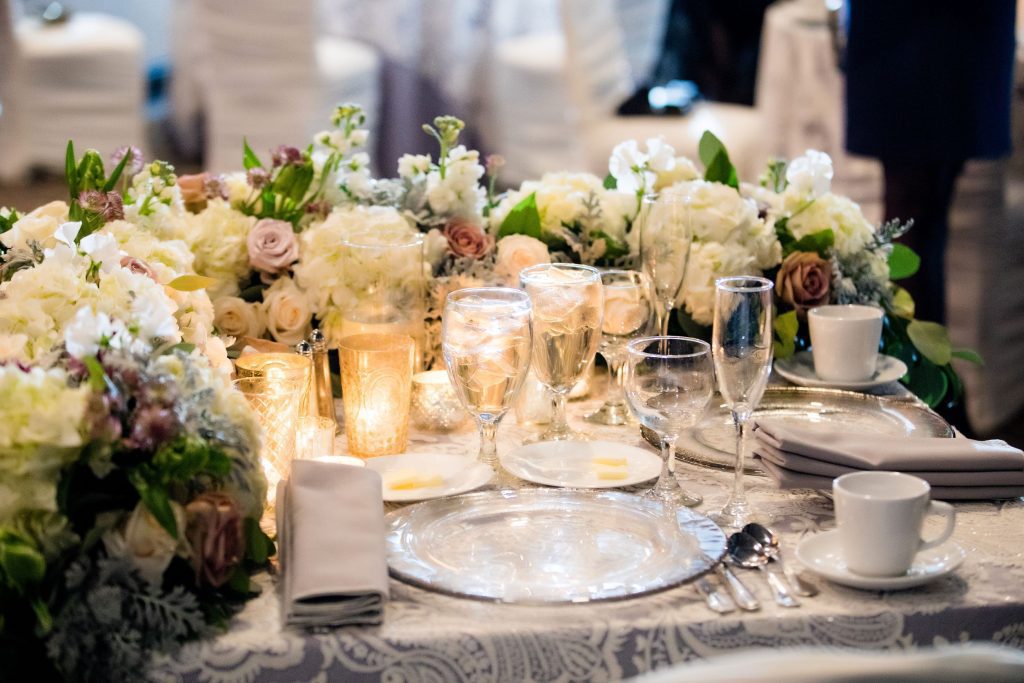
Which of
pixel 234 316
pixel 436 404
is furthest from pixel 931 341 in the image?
pixel 234 316

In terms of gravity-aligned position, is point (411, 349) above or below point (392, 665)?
above

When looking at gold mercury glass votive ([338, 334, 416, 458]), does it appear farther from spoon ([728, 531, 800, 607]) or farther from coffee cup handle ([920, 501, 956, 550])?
coffee cup handle ([920, 501, 956, 550])

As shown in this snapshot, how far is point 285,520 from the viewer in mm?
1156

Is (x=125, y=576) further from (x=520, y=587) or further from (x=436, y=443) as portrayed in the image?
(x=436, y=443)

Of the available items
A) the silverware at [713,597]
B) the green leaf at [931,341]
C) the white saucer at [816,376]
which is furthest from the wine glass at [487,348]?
the green leaf at [931,341]

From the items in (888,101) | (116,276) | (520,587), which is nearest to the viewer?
(520,587)

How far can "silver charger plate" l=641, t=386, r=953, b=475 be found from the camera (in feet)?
4.75

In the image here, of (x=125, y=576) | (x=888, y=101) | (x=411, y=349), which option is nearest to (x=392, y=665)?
(x=125, y=576)

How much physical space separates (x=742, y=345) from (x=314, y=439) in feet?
1.46

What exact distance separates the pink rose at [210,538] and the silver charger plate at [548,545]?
0.46ft

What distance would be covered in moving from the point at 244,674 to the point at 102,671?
0.35 ft

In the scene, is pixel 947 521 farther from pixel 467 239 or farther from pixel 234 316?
pixel 234 316

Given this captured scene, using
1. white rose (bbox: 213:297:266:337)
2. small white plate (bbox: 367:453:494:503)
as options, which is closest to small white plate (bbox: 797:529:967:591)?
small white plate (bbox: 367:453:494:503)

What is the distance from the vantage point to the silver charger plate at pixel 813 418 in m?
1.45
